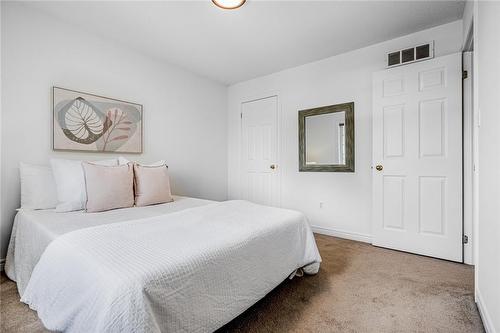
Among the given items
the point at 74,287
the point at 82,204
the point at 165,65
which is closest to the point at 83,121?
the point at 82,204

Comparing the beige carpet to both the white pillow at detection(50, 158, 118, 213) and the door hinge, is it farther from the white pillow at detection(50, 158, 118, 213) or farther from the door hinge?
the white pillow at detection(50, 158, 118, 213)

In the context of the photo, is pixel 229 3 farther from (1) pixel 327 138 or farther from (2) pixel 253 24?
(1) pixel 327 138

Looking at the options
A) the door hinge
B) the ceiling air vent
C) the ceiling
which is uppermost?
the ceiling

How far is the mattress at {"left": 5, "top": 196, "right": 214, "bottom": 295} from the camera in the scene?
155 centimetres

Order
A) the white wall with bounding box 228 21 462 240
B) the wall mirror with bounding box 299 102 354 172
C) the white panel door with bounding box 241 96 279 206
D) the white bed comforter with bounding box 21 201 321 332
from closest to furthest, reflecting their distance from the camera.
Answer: the white bed comforter with bounding box 21 201 321 332 → the white wall with bounding box 228 21 462 240 → the wall mirror with bounding box 299 102 354 172 → the white panel door with bounding box 241 96 279 206

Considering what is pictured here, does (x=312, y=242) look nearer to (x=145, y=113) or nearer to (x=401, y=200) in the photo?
(x=401, y=200)

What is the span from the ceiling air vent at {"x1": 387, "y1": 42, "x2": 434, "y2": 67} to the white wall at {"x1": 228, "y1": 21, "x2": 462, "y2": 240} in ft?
0.28

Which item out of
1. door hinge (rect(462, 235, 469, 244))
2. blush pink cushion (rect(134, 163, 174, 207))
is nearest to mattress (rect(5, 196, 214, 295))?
blush pink cushion (rect(134, 163, 174, 207))

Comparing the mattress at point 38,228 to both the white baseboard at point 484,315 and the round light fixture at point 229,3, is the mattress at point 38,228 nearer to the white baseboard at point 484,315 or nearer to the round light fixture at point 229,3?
the round light fixture at point 229,3

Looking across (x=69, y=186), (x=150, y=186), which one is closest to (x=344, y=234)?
(x=150, y=186)

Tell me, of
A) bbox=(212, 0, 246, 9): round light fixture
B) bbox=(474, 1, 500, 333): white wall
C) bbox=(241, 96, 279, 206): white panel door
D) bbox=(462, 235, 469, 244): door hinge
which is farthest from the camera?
bbox=(241, 96, 279, 206): white panel door

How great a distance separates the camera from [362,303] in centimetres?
166

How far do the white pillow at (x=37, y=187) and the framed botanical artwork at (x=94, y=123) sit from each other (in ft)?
1.05

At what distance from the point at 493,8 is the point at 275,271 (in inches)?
74.6
